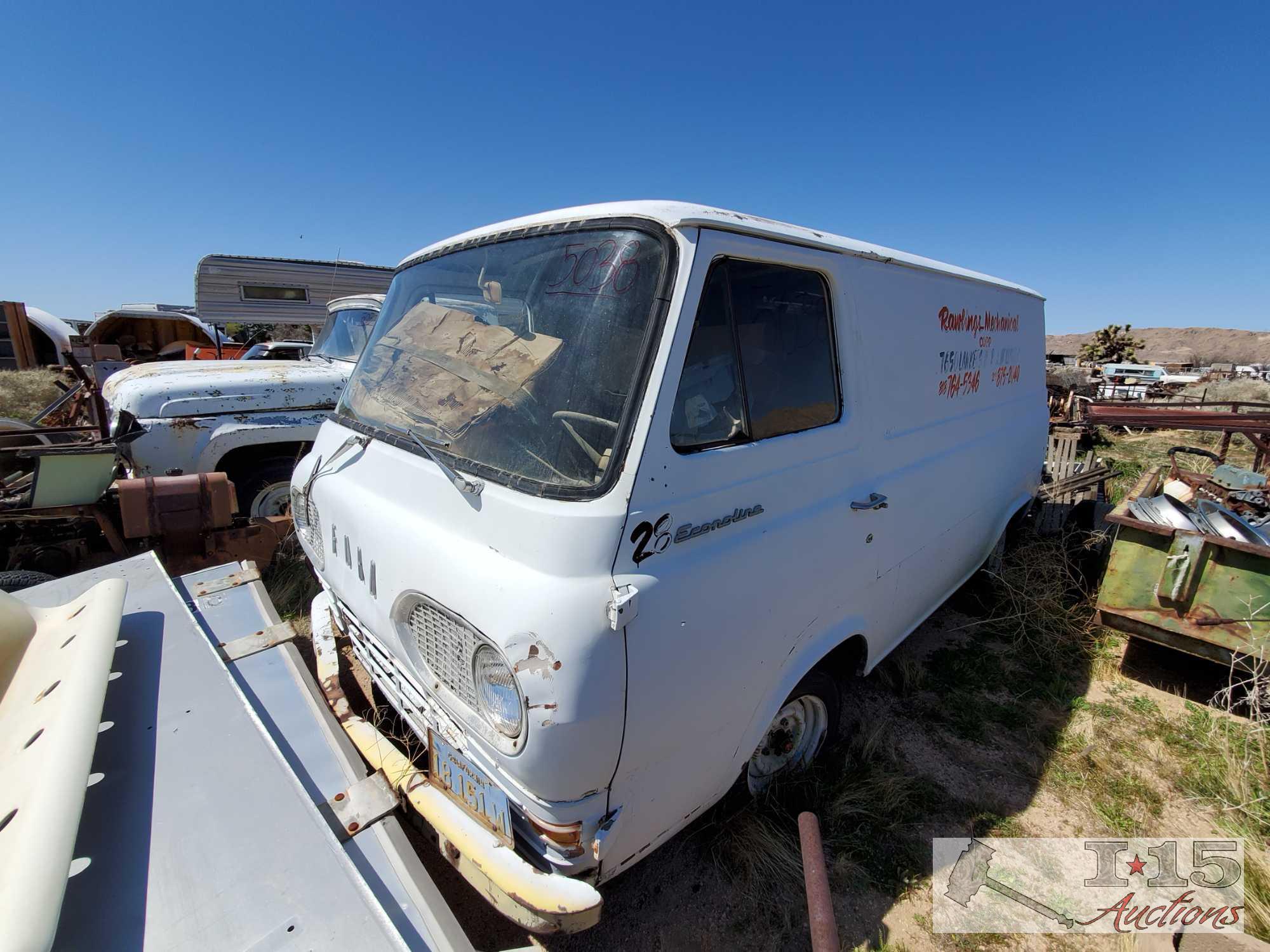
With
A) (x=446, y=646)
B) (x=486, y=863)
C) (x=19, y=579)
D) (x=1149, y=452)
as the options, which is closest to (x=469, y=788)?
(x=486, y=863)

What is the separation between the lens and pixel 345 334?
222 inches

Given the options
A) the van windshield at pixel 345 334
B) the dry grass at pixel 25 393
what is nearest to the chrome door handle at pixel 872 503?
the van windshield at pixel 345 334

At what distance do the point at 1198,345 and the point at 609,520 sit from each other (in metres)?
95.3

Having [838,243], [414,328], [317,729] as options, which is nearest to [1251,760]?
[838,243]

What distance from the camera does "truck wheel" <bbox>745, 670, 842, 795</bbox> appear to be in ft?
7.96

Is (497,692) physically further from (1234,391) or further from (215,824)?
(1234,391)

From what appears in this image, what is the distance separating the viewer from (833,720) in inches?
106

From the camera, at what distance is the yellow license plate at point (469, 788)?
1675 millimetres

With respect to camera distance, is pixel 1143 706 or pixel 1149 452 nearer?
pixel 1143 706

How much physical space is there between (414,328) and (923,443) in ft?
7.96

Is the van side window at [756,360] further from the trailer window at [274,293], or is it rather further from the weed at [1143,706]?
the trailer window at [274,293]

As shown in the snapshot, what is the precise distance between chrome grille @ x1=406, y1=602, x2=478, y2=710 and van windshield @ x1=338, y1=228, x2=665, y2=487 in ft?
1.53

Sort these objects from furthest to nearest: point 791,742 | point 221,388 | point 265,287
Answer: point 265,287 < point 221,388 < point 791,742

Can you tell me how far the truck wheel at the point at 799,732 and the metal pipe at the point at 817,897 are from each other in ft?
3.48
